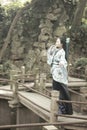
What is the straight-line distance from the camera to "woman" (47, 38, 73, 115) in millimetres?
8203

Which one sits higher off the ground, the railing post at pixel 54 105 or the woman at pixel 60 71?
the woman at pixel 60 71

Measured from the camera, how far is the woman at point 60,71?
8.20 metres

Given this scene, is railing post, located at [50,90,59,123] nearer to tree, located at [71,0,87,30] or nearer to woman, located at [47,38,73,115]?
woman, located at [47,38,73,115]

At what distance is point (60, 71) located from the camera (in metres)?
8.31

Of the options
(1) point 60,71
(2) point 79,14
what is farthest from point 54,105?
(2) point 79,14

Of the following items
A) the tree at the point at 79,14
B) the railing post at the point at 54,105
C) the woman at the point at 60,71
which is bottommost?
the railing post at the point at 54,105

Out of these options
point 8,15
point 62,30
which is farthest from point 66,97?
point 8,15

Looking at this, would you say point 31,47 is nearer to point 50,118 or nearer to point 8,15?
point 8,15

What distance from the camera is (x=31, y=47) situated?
73.7 ft

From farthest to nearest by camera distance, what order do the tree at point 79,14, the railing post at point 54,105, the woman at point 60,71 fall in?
the tree at point 79,14 < the woman at point 60,71 < the railing post at point 54,105

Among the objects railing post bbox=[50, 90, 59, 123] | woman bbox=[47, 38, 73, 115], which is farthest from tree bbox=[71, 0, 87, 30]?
railing post bbox=[50, 90, 59, 123]

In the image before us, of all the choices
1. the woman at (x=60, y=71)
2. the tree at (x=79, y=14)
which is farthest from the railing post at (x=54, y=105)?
the tree at (x=79, y=14)

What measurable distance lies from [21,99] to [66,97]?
10.8 feet

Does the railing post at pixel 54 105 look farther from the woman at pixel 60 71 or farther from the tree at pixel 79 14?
the tree at pixel 79 14
